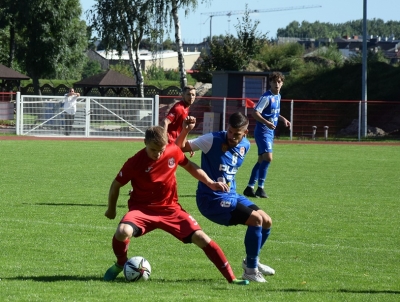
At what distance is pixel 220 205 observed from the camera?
24.8 ft

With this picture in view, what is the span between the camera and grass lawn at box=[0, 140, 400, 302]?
6.94 metres

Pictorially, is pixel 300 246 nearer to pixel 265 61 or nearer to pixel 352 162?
pixel 352 162

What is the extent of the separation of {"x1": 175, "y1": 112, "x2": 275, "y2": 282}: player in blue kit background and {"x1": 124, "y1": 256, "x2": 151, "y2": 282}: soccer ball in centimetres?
78

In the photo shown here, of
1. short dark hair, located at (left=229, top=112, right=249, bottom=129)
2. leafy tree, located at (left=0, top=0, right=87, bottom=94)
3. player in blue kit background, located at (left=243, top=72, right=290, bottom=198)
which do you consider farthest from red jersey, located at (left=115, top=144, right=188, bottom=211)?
leafy tree, located at (left=0, top=0, right=87, bottom=94)

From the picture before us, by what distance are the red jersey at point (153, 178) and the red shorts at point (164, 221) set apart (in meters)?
0.05

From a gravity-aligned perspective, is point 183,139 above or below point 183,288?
above

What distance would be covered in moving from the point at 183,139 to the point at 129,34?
37.9 m

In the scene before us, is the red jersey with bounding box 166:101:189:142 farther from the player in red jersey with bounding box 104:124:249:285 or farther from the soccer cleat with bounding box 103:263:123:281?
the soccer cleat with bounding box 103:263:123:281

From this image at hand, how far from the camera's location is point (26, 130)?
102 ft

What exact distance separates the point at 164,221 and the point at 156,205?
0.17 m

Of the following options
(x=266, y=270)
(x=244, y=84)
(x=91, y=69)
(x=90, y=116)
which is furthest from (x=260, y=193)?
(x=91, y=69)

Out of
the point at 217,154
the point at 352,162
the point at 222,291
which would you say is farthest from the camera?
the point at 352,162

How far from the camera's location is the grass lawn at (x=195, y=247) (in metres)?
6.94

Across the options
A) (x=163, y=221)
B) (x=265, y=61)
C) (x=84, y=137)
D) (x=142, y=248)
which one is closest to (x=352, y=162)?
(x=84, y=137)
